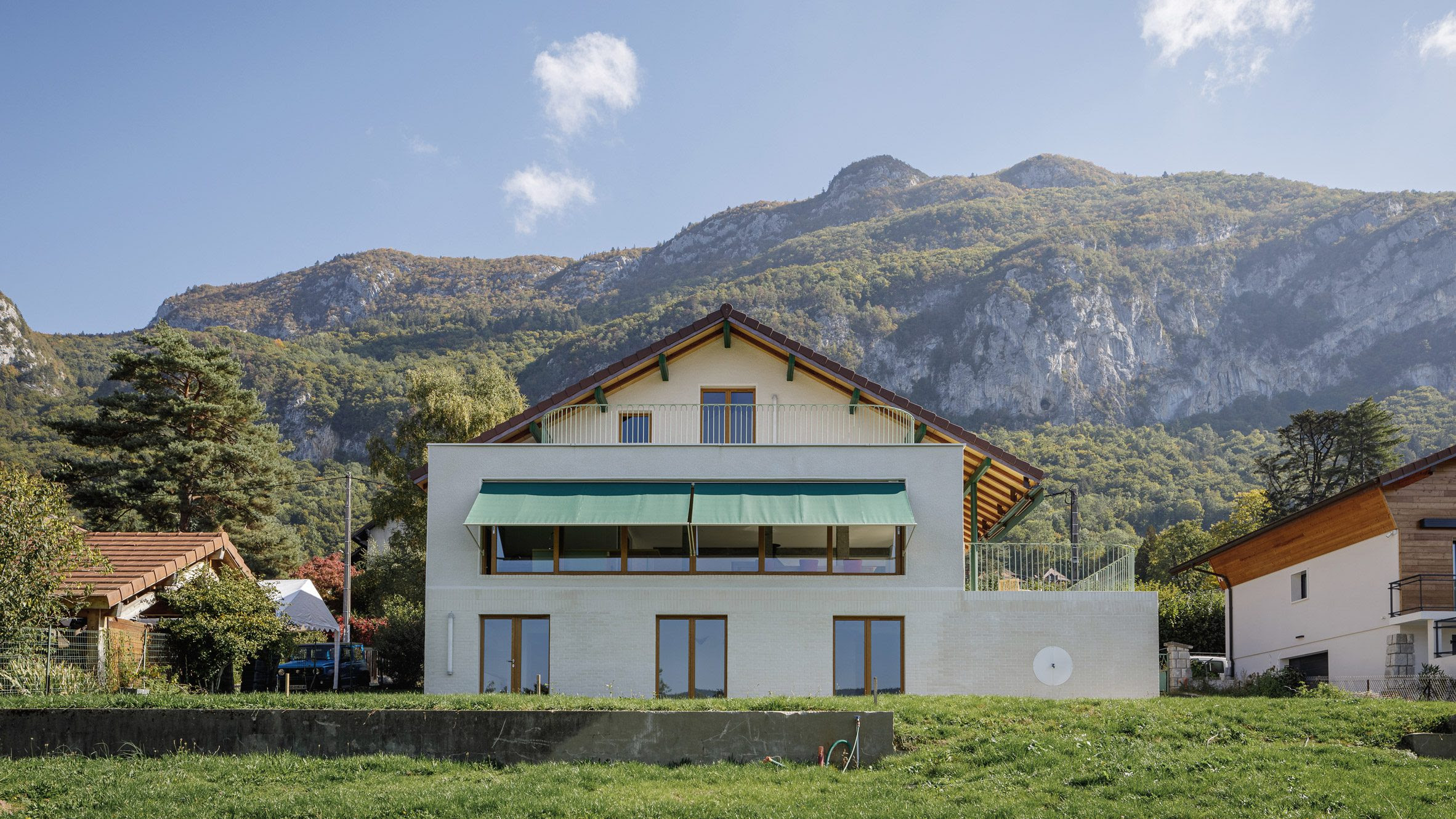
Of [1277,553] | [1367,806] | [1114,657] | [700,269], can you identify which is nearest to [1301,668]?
[1277,553]

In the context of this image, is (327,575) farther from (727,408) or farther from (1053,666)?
(1053,666)

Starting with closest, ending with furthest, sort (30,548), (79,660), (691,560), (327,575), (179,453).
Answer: (30,548), (79,660), (691,560), (179,453), (327,575)

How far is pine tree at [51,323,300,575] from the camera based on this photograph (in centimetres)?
4150

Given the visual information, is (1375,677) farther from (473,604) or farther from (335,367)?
(335,367)

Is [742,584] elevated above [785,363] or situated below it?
below

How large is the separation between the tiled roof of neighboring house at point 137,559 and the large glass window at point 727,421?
459 inches

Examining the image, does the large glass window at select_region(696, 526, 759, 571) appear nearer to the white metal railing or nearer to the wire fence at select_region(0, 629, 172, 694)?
the white metal railing

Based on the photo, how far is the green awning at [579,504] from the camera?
71.1ft

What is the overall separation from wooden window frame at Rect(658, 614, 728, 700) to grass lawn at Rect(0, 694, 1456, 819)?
5011 millimetres

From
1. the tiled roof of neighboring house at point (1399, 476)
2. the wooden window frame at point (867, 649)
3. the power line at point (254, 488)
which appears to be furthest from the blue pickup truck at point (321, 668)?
the tiled roof of neighboring house at point (1399, 476)

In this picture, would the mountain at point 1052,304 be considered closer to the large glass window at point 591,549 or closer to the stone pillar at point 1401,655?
the large glass window at point 591,549

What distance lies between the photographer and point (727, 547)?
22.5 meters

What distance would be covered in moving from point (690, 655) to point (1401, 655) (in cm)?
1564

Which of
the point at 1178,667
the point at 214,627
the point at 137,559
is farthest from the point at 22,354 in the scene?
the point at 1178,667
